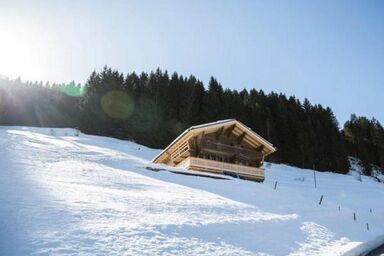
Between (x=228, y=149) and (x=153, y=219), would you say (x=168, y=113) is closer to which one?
(x=228, y=149)

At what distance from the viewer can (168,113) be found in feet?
214

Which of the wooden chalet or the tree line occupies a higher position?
the tree line

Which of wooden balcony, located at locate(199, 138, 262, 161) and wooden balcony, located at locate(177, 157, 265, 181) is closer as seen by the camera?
wooden balcony, located at locate(177, 157, 265, 181)

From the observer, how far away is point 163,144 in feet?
189

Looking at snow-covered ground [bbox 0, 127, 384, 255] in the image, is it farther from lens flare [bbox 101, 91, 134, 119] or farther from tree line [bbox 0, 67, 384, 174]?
lens flare [bbox 101, 91, 134, 119]

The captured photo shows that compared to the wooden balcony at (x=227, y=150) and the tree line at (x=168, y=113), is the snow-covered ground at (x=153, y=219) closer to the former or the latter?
the wooden balcony at (x=227, y=150)

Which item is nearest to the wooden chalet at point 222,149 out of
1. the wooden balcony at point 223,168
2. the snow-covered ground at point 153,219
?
Result: the wooden balcony at point 223,168

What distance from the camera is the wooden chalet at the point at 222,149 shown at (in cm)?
2692

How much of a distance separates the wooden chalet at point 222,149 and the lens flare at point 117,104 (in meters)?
32.3

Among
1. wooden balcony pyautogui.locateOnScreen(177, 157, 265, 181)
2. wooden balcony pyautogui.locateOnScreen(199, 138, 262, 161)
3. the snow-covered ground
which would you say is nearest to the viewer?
the snow-covered ground

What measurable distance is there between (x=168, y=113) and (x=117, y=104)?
393 inches

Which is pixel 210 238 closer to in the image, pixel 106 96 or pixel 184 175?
pixel 184 175

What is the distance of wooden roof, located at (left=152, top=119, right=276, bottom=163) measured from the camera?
26938mm

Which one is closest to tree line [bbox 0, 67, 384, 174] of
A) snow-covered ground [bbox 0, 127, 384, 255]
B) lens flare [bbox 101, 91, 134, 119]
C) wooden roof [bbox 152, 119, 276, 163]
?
lens flare [bbox 101, 91, 134, 119]
